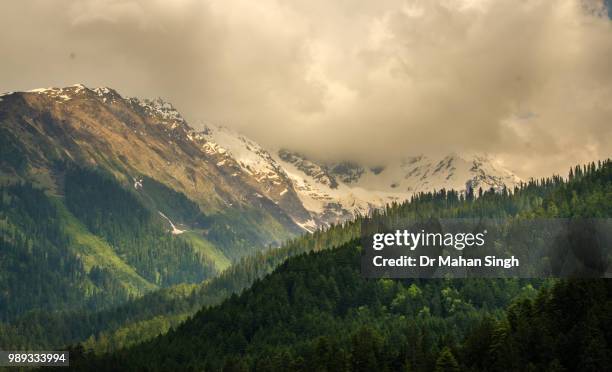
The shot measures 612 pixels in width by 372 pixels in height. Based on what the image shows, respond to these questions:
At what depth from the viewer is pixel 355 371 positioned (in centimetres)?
18050

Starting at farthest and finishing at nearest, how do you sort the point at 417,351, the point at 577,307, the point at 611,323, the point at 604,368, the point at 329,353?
the point at 329,353 → the point at 417,351 → the point at 577,307 → the point at 611,323 → the point at 604,368

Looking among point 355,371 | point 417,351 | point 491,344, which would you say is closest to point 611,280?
point 491,344

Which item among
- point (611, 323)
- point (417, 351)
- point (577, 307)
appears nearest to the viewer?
point (611, 323)

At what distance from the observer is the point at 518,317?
168750 millimetres

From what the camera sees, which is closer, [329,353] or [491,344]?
[491,344]

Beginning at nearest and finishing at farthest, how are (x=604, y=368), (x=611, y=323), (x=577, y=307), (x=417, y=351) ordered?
(x=604, y=368) < (x=611, y=323) < (x=577, y=307) < (x=417, y=351)

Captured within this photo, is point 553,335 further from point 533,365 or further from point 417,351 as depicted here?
point 417,351

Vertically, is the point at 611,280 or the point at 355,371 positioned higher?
the point at 611,280

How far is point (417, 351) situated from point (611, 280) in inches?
1393

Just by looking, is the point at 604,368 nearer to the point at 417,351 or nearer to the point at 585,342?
the point at 585,342

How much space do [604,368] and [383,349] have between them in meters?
54.8

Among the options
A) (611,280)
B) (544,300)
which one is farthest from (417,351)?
(611,280)

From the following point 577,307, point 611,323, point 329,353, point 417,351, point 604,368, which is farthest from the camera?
point 329,353

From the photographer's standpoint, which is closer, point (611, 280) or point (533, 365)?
point (533, 365)
